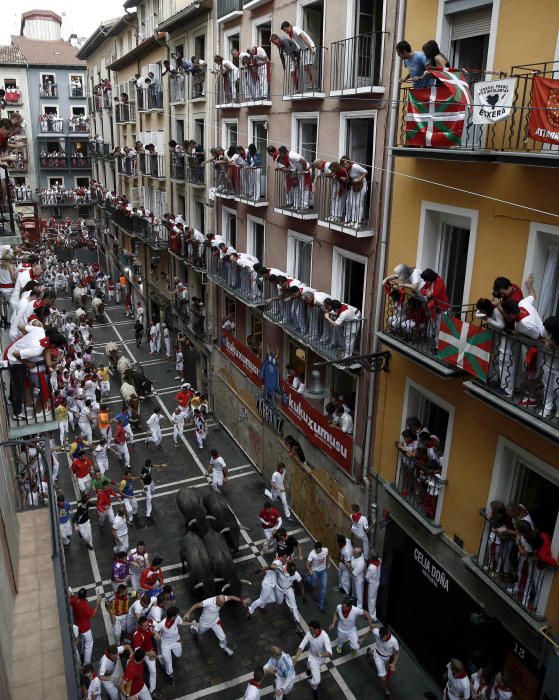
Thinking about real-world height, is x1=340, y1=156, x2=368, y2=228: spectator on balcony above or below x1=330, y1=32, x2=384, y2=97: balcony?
below

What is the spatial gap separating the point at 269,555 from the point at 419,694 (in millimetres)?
5493

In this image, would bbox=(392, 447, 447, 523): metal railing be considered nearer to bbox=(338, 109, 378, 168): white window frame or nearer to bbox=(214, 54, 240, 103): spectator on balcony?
bbox=(338, 109, 378, 168): white window frame

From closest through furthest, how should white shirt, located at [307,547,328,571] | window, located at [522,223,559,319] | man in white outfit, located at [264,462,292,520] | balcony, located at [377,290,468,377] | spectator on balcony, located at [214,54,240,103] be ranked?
window, located at [522,223,559,319]
balcony, located at [377,290,468,377]
white shirt, located at [307,547,328,571]
man in white outfit, located at [264,462,292,520]
spectator on balcony, located at [214,54,240,103]

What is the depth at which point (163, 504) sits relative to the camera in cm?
1909

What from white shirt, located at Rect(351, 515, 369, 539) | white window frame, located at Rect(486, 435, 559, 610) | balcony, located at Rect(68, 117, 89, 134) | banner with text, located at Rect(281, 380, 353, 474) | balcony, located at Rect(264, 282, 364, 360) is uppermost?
balcony, located at Rect(68, 117, 89, 134)

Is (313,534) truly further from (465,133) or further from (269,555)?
(465,133)

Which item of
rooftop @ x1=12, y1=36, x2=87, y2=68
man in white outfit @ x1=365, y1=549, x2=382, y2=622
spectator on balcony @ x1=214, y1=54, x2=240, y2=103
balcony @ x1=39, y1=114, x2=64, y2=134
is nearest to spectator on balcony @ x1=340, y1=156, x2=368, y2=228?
man in white outfit @ x1=365, y1=549, x2=382, y2=622

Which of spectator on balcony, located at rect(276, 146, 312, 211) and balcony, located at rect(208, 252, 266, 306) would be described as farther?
balcony, located at rect(208, 252, 266, 306)

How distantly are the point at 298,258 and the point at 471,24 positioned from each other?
813 cm

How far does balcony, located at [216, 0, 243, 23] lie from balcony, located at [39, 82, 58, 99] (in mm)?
36592

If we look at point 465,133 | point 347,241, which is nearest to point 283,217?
point 347,241

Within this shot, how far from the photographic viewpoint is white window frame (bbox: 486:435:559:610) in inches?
365

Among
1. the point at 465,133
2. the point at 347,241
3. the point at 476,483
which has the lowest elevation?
the point at 476,483

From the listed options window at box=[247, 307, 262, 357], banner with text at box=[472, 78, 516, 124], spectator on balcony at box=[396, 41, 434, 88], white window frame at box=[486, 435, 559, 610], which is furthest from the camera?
window at box=[247, 307, 262, 357]
